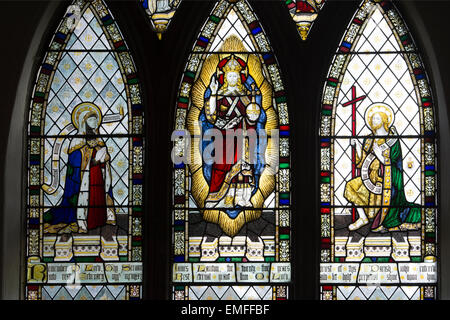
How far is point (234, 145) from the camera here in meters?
7.09

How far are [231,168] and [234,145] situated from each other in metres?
0.18

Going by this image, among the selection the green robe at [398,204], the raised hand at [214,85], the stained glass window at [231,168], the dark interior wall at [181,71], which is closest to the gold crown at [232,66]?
the stained glass window at [231,168]

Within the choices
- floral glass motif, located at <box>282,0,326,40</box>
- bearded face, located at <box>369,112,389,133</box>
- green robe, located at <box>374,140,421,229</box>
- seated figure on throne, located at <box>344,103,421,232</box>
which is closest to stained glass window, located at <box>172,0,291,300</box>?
floral glass motif, located at <box>282,0,326,40</box>

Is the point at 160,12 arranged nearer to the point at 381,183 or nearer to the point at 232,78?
the point at 232,78

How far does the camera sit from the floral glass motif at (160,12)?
7.18m

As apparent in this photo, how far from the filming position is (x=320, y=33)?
23.4 ft

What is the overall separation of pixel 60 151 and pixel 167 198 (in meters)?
0.93

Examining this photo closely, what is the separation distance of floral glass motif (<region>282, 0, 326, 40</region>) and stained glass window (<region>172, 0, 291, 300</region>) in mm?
285

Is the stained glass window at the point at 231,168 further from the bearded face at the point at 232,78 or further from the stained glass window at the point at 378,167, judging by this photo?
the stained glass window at the point at 378,167

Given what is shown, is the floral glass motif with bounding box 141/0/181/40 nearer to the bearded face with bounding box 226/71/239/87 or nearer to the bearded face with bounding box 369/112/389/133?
the bearded face with bounding box 226/71/239/87

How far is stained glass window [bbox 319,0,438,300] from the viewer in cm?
698

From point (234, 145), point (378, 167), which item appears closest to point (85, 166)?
point (234, 145)

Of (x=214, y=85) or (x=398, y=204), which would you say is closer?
(x=398, y=204)

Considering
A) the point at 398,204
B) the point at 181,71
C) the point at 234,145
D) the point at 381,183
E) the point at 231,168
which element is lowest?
the point at 398,204
